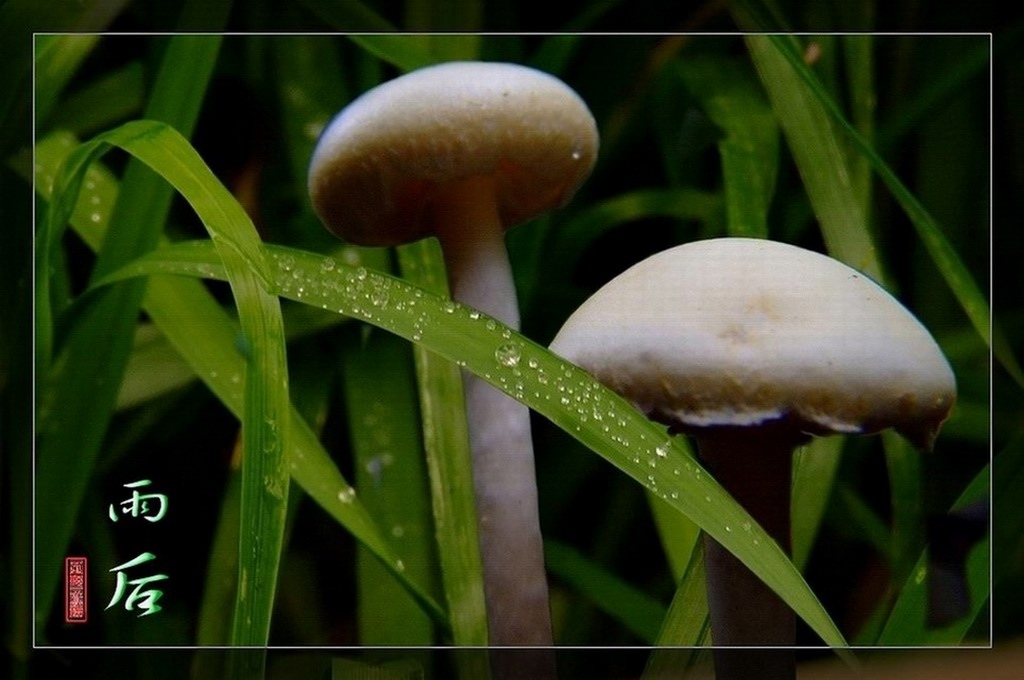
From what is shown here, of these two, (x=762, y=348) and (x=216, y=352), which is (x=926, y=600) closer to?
(x=762, y=348)

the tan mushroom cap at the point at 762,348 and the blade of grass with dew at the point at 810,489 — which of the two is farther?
the blade of grass with dew at the point at 810,489

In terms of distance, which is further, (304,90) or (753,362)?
(304,90)

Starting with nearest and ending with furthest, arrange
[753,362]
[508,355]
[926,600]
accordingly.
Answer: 1. [753,362]
2. [508,355]
3. [926,600]

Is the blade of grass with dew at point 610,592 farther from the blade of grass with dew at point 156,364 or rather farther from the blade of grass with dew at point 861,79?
the blade of grass with dew at point 861,79

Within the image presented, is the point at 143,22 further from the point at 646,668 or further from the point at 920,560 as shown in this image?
the point at 920,560

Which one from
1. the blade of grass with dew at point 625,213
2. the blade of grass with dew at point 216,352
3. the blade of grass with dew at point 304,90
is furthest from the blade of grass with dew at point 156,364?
the blade of grass with dew at point 625,213

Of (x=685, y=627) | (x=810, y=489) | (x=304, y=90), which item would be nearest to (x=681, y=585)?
(x=685, y=627)
